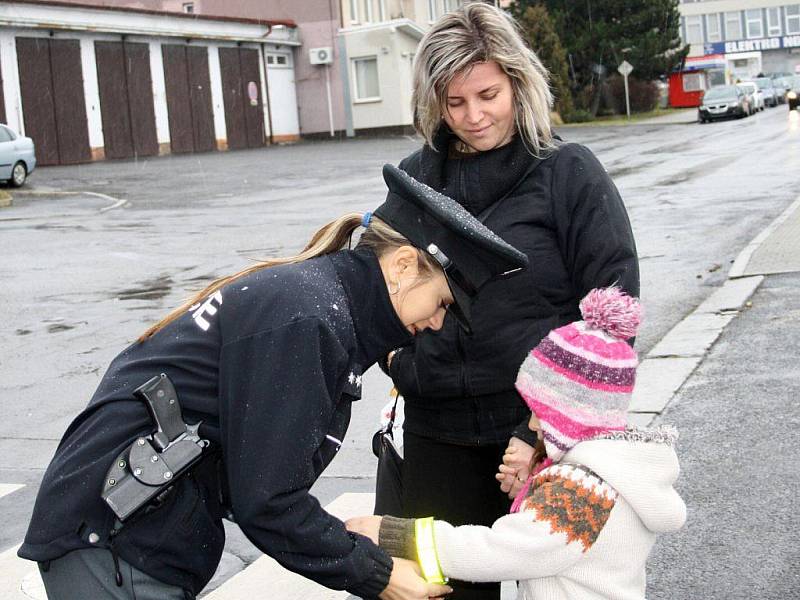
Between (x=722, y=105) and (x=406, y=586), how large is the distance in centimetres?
4569

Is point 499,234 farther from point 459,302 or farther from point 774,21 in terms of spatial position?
point 774,21

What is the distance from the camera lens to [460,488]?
10.9 feet

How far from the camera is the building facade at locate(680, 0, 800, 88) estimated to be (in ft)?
306

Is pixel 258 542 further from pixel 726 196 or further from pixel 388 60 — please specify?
pixel 388 60

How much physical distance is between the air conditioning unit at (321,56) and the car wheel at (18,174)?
20.3 metres

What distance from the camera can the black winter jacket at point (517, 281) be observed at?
3162 millimetres

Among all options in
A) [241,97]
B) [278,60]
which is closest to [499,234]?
[241,97]

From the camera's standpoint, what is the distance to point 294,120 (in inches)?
1832

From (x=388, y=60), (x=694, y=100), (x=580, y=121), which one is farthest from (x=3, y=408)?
(x=694, y=100)

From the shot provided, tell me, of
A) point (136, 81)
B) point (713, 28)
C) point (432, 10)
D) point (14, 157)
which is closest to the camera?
point (14, 157)

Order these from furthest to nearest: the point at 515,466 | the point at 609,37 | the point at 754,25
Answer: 1. the point at 754,25
2. the point at 609,37
3. the point at 515,466

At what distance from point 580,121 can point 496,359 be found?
4921 centimetres

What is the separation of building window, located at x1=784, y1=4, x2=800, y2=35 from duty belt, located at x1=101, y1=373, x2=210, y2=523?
98.6m

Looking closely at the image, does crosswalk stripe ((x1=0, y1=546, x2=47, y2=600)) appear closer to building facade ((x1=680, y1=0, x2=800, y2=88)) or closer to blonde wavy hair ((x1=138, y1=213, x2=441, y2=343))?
blonde wavy hair ((x1=138, y1=213, x2=441, y2=343))
